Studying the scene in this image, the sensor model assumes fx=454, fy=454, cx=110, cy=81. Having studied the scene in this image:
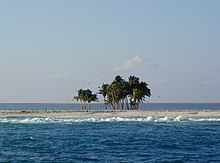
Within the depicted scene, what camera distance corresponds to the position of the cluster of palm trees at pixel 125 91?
125500 mm

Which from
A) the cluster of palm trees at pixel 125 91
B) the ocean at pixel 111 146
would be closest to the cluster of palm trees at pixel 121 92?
the cluster of palm trees at pixel 125 91

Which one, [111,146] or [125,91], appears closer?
[111,146]

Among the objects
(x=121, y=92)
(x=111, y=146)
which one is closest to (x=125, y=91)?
(x=121, y=92)

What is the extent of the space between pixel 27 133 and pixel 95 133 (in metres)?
8.64

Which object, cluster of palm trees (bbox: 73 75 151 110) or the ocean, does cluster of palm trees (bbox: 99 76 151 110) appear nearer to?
cluster of palm trees (bbox: 73 75 151 110)

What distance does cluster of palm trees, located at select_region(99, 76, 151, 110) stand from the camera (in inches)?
4941

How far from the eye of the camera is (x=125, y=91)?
12756 centimetres

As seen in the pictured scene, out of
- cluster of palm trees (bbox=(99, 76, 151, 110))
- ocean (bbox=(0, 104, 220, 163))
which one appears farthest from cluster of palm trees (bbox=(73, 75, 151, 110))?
ocean (bbox=(0, 104, 220, 163))

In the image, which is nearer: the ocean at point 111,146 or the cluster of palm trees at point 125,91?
the ocean at point 111,146

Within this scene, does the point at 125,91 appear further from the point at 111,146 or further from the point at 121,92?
the point at 111,146

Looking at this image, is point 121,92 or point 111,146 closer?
point 111,146

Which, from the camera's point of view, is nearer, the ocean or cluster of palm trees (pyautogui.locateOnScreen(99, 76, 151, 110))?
the ocean

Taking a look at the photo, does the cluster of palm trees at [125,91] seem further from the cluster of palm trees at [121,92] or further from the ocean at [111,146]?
the ocean at [111,146]

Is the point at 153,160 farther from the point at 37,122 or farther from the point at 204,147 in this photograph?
the point at 37,122
